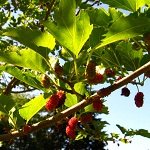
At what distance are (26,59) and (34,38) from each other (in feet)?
0.59

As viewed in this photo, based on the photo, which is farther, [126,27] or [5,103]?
[5,103]

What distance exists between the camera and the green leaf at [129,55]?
179 centimetres

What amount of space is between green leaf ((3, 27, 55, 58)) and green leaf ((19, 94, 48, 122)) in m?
0.37

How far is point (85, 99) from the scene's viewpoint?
1.62m

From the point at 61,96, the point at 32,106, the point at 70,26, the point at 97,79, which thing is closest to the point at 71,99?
the point at 32,106

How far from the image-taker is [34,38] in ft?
5.07

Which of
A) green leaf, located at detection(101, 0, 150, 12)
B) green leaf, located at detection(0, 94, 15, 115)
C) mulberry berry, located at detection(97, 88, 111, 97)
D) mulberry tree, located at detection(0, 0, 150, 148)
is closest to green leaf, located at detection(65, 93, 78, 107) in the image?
mulberry tree, located at detection(0, 0, 150, 148)

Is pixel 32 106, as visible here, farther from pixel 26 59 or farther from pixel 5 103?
pixel 26 59

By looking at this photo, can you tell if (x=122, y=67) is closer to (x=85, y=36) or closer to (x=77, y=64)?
(x=77, y=64)

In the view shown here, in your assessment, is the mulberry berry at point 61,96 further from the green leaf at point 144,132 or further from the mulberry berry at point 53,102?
the green leaf at point 144,132

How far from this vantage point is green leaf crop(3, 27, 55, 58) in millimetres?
1517

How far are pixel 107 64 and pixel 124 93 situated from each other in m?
0.25

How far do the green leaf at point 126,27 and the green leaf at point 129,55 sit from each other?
1.00 feet

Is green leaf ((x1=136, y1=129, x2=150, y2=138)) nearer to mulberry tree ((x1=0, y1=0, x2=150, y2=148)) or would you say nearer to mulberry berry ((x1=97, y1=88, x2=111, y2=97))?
mulberry tree ((x1=0, y1=0, x2=150, y2=148))
